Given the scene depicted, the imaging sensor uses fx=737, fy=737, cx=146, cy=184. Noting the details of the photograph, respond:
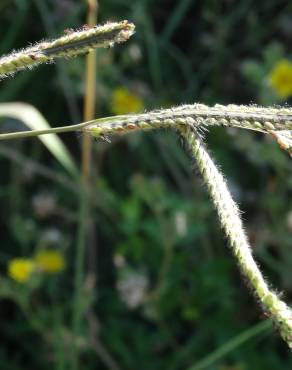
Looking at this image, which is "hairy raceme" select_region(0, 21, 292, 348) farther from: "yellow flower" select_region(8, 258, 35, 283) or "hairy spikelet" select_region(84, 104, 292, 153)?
"yellow flower" select_region(8, 258, 35, 283)

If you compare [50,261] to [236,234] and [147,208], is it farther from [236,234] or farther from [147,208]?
[236,234]

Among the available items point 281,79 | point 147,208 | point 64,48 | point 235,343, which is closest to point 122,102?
point 147,208

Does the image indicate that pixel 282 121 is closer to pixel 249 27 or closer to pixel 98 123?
pixel 98 123

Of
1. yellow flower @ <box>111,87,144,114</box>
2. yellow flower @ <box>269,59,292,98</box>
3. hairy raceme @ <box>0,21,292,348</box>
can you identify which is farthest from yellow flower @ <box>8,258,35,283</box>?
hairy raceme @ <box>0,21,292,348</box>

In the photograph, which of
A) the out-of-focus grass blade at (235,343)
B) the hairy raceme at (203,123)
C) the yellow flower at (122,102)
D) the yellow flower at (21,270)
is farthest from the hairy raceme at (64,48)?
the yellow flower at (122,102)

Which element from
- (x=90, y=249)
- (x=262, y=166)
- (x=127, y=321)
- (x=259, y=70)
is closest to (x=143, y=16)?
(x=259, y=70)

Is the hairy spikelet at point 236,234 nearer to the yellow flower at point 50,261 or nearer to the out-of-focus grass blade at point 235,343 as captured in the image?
the out-of-focus grass blade at point 235,343
